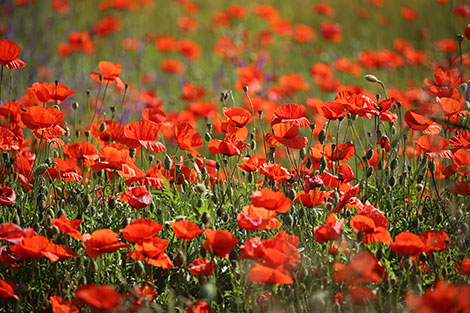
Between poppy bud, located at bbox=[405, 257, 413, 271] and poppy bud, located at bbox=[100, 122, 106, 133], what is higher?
poppy bud, located at bbox=[100, 122, 106, 133]

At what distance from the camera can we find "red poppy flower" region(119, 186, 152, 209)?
1.60 meters

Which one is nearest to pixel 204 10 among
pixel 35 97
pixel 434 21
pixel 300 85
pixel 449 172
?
pixel 434 21

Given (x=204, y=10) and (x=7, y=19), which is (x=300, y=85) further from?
(x=204, y=10)

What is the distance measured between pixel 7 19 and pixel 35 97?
3.24m

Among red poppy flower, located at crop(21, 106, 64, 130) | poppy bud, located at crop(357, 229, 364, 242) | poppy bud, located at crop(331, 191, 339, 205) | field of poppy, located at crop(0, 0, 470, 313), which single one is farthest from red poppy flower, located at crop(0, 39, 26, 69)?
poppy bud, located at crop(357, 229, 364, 242)

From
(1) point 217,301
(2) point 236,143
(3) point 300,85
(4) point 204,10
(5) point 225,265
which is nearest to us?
(1) point 217,301

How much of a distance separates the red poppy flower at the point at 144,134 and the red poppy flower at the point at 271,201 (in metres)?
0.52

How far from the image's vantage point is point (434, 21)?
7305 millimetres

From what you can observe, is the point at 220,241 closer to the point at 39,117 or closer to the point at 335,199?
the point at 335,199

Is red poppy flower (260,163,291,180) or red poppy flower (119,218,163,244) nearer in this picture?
red poppy flower (119,218,163,244)

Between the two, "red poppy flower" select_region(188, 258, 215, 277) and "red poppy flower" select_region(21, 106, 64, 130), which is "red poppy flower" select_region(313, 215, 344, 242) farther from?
"red poppy flower" select_region(21, 106, 64, 130)

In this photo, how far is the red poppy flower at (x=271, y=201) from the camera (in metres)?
1.47

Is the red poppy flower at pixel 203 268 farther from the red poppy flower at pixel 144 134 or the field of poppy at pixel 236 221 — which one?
the red poppy flower at pixel 144 134

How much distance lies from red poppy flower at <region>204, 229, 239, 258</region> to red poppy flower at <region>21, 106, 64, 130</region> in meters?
0.78
